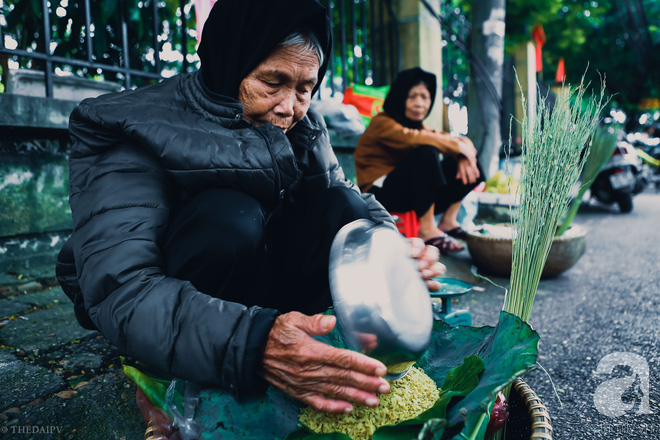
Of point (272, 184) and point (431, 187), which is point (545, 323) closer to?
point (431, 187)

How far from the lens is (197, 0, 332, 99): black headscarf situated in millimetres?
1313

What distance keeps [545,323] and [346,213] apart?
137cm

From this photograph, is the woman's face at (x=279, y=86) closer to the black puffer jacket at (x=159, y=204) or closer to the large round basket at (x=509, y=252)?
the black puffer jacket at (x=159, y=204)

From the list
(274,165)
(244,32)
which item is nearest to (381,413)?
(274,165)

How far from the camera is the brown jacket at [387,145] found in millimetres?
3137

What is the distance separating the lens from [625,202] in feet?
21.0

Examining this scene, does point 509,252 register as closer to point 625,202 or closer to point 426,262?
point 426,262

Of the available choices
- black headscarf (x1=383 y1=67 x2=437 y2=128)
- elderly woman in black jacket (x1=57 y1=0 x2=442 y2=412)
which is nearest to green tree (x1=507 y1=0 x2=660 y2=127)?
black headscarf (x1=383 y1=67 x2=437 y2=128)

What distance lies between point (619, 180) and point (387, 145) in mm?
4736

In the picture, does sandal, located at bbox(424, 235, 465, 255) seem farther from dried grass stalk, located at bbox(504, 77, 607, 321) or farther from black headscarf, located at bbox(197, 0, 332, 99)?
black headscarf, located at bbox(197, 0, 332, 99)

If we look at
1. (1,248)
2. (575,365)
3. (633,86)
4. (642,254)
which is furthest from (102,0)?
(633,86)

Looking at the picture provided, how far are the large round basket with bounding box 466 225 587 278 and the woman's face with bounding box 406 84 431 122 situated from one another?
3.34 feet

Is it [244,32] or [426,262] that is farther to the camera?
[244,32]

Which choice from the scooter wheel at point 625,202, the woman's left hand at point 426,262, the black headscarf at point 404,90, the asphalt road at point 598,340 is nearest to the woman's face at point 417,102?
the black headscarf at point 404,90
